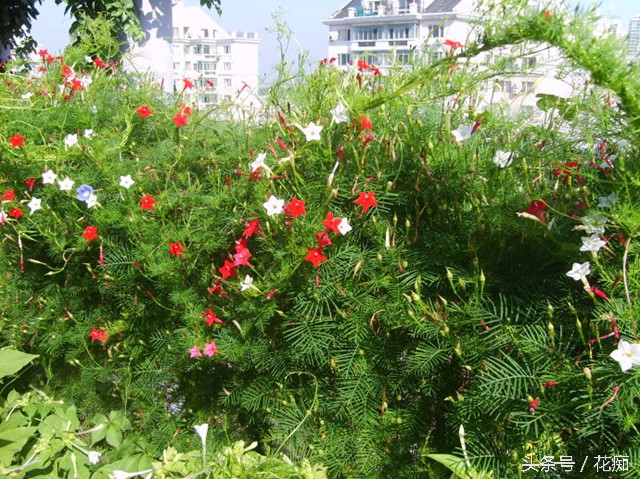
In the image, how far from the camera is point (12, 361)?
184 cm

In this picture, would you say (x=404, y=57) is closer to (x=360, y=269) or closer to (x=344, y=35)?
(x=360, y=269)

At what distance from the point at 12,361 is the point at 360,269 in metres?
1.12

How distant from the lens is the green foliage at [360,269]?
109 cm

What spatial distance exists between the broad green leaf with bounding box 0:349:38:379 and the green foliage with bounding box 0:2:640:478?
211 millimetres

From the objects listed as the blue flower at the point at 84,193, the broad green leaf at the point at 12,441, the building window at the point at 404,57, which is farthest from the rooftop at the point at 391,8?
the broad green leaf at the point at 12,441

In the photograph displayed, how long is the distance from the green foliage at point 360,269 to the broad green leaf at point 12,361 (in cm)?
21

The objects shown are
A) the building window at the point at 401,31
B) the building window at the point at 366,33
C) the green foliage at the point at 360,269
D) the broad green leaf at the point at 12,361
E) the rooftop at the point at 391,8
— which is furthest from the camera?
the building window at the point at 366,33

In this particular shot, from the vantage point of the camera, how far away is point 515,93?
1518 mm

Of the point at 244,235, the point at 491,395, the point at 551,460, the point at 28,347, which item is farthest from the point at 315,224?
the point at 28,347

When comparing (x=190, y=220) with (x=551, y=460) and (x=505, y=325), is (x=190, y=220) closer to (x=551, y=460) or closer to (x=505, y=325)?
(x=505, y=325)

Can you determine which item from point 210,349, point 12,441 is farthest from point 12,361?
point 210,349

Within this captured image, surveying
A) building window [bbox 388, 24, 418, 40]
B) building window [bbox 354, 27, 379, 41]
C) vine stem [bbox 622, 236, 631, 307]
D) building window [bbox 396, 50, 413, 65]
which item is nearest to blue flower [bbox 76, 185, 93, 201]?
building window [bbox 396, 50, 413, 65]

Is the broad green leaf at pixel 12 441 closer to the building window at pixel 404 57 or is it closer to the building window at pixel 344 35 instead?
the building window at pixel 404 57

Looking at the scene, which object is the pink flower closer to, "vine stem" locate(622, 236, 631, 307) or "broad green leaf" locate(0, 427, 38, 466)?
"broad green leaf" locate(0, 427, 38, 466)
